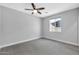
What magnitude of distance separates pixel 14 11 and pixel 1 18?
111 cm

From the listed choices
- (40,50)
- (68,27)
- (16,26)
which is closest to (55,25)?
(68,27)

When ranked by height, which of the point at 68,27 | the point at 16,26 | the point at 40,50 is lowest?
the point at 40,50

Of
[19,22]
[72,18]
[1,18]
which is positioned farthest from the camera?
[19,22]

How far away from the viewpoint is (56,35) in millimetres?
6078

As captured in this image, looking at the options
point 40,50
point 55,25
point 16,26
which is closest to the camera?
point 40,50

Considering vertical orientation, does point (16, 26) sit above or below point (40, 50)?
above

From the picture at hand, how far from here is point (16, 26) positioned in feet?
15.8

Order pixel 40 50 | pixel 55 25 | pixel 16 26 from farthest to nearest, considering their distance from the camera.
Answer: pixel 55 25 < pixel 16 26 < pixel 40 50

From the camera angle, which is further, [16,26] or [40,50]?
[16,26]

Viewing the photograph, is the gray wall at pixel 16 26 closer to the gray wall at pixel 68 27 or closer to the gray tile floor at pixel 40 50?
the gray tile floor at pixel 40 50

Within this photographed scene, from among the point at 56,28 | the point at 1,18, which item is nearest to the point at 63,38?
the point at 56,28

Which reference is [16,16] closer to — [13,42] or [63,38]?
[13,42]

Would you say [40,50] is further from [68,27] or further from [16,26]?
[68,27]

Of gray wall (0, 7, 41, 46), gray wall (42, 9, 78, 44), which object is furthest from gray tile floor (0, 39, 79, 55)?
gray wall (42, 9, 78, 44)
